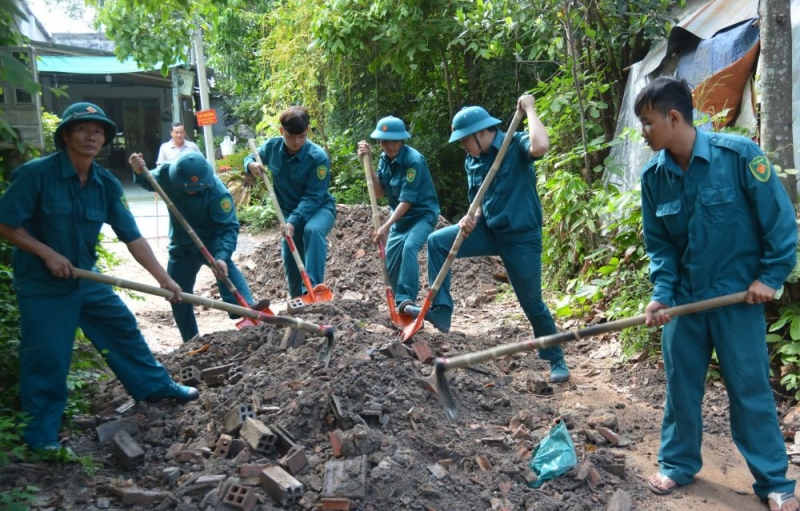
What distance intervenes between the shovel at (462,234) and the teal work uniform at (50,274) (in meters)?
2.37

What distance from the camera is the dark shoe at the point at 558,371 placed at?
→ 18.7 ft

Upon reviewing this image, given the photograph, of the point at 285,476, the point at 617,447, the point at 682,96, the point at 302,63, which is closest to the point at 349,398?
the point at 285,476

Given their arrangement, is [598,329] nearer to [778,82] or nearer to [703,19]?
[778,82]

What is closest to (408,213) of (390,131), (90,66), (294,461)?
(390,131)

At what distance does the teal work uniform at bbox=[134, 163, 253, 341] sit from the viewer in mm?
6137

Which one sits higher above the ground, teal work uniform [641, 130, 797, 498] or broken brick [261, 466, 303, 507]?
teal work uniform [641, 130, 797, 498]

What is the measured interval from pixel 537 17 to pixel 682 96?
446cm

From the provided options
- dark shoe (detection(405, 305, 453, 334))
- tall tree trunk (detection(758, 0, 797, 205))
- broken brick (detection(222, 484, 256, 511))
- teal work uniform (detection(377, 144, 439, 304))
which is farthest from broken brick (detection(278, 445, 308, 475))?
tall tree trunk (detection(758, 0, 797, 205))

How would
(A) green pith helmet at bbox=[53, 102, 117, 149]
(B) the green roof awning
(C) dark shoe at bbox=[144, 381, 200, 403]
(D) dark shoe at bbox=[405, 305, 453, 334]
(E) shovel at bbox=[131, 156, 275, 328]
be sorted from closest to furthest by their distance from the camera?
(A) green pith helmet at bbox=[53, 102, 117, 149] → (C) dark shoe at bbox=[144, 381, 200, 403] → (E) shovel at bbox=[131, 156, 275, 328] → (D) dark shoe at bbox=[405, 305, 453, 334] → (B) the green roof awning

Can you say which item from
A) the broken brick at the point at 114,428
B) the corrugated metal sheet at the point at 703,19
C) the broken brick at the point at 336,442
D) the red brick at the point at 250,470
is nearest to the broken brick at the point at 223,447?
the red brick at the point at 250,470

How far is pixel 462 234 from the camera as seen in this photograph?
5.49 m

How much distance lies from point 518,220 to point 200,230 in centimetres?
273

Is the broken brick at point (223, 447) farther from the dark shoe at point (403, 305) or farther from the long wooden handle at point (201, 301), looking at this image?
A: the dark shoe at point (403, 305)

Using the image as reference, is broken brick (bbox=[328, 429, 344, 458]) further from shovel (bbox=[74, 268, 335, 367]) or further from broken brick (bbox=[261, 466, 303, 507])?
shovel (bbox=[74, 268, 335, 367])
